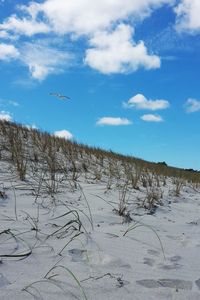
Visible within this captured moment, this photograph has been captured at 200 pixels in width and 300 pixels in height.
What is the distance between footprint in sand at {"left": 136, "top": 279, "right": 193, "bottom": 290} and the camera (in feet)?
6.81

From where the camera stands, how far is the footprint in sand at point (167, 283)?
6.81ft

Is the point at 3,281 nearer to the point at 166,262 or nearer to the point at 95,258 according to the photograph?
the point at 95,258

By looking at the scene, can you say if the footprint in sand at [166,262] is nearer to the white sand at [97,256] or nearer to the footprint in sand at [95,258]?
the white sand at [97,256]

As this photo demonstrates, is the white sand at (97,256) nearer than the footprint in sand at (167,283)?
Yes

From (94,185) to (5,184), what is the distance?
5.00 feet

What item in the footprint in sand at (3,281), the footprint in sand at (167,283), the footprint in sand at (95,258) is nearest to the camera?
the footprint in sand at (3,281)

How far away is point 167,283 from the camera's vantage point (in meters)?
2.12

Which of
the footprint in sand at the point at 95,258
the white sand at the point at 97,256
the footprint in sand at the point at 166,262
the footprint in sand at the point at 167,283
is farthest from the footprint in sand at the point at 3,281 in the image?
the footprint in sand at the point at 166,262

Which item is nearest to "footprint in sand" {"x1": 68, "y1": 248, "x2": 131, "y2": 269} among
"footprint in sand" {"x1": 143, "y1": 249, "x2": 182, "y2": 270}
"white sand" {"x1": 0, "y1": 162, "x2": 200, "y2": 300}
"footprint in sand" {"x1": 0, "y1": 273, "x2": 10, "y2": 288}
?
"white sand" {"x1": 0, "y1": 162, "x2": 200, "y2": 300}

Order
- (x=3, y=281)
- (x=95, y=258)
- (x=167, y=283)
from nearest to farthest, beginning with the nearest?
(x=3, y=281)
(x=167, y=283)
(x=95, y=258)

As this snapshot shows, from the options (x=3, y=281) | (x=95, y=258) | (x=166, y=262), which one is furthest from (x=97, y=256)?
(x=3, y=281)

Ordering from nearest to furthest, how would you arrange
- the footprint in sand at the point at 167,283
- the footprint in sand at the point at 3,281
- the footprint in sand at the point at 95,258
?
the footprint in sand at the point at 3,281, the footprint in sand at the point at 167,283, the footprint in sand at the point at 95,258

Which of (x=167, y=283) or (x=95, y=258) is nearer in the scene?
(x=167, y=283)

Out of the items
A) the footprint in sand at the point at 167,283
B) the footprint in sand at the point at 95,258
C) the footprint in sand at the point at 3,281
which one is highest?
the footprint in sand at the point at 95,258
